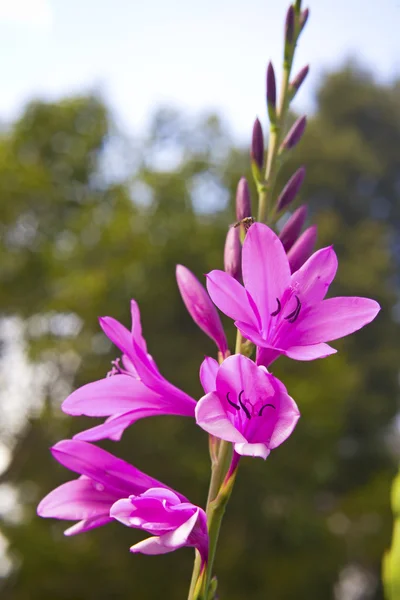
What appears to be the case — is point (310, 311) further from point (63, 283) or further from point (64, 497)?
point (63, 283)

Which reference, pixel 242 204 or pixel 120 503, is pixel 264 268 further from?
pixel 120 503

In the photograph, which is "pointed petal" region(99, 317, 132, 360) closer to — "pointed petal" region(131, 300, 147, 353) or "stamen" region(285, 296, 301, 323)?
"pointed petal" region(131, 300, 147, 353)

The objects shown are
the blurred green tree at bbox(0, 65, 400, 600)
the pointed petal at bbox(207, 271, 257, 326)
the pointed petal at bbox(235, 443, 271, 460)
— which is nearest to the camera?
the pointed petal at bbox(235, 443, 271, 460)

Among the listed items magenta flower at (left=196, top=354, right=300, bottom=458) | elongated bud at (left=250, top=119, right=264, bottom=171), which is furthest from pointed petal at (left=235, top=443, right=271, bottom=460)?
elongated bud at (left=250, top=119, right=264, bottom=171)

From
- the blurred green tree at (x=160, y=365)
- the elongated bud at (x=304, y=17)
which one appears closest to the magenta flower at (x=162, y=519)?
the elongated bud at (x=304, y=17)

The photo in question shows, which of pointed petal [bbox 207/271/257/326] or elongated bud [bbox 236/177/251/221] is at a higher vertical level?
elongated bud [bbox 236/177/251/221]

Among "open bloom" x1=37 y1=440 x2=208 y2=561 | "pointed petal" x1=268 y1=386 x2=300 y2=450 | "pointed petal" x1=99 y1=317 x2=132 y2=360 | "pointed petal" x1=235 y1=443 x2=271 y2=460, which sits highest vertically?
"pointed petal" x1=99 y1=317 x2=132 y2=360
